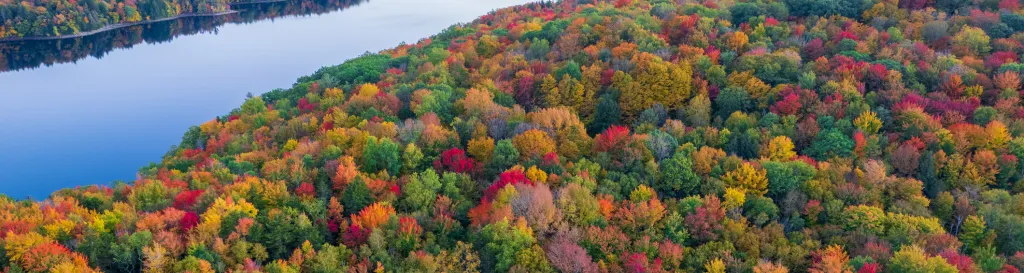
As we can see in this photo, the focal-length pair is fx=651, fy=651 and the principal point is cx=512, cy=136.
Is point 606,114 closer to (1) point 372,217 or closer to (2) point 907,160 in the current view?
(2) point 907,160

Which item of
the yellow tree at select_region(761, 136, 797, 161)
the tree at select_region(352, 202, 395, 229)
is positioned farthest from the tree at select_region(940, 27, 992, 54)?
the tree at select_region(352, 202, 395, 229)

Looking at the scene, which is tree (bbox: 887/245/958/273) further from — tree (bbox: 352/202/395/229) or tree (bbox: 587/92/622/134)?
tree (bbox: 587/92/622/134)

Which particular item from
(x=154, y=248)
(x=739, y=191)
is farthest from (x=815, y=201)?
(x=154, y=248)

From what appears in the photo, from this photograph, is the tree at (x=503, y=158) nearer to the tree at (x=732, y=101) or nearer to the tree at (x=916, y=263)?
the tree at (x=732, y=101)

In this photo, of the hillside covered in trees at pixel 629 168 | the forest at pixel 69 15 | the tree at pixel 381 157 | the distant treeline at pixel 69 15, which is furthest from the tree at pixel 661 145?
the forest at pixel 69 15

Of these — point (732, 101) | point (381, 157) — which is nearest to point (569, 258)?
point (381, 157)

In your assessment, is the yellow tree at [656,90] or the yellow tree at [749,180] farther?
the yellow tree at [656,90]
